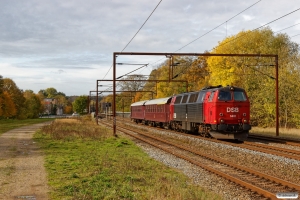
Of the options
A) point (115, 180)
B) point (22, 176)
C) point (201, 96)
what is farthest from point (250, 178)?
point (201, 96)

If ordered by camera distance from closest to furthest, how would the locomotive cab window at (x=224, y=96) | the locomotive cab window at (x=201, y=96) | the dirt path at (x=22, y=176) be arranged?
the dirt path at (x=22, y=176), the locomotive cab window at (x=224, y=96), the locomotive cab window at (x=201, y=96)

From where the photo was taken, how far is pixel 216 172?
1164 centimetres

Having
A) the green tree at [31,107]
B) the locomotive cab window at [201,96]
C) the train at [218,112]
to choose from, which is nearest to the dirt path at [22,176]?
the train at [218,112]

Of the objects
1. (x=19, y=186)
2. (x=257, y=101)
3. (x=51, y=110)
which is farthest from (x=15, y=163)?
(x=51, y=110)

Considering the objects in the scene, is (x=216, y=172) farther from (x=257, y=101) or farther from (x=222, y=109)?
(x=257, y=101)

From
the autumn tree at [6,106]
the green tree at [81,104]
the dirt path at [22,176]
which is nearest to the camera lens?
the dirt path at [22,176]

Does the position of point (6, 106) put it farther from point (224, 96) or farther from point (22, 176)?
point (22, 176)

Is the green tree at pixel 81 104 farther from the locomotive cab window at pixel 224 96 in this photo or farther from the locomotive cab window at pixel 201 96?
the locomotive cab window at pixel 224 96

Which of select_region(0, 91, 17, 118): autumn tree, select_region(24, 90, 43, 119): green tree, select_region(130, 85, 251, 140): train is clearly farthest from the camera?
select_region(24, 90, 43, 119): green tree

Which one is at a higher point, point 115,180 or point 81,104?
point 81,104

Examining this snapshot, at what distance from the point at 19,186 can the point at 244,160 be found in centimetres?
857

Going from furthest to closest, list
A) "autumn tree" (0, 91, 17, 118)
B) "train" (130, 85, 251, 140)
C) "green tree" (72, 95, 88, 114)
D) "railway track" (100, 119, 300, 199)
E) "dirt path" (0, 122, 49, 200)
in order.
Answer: "green tree" (72, 95, 88, 114), "autumn tree" (0, 91, 17, 118), "train" (130, 85, 251, 140), "railway track" (100, 119, 300, 199), "dirt path" (0, 122, 49, 200)

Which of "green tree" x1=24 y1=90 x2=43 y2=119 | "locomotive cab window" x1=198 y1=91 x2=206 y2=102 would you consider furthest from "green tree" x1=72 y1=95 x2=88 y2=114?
"locomotive cab window" x1=198 y1=91 x2=206 y2=102

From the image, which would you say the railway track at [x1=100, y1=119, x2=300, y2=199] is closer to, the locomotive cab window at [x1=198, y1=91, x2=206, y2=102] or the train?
the train
